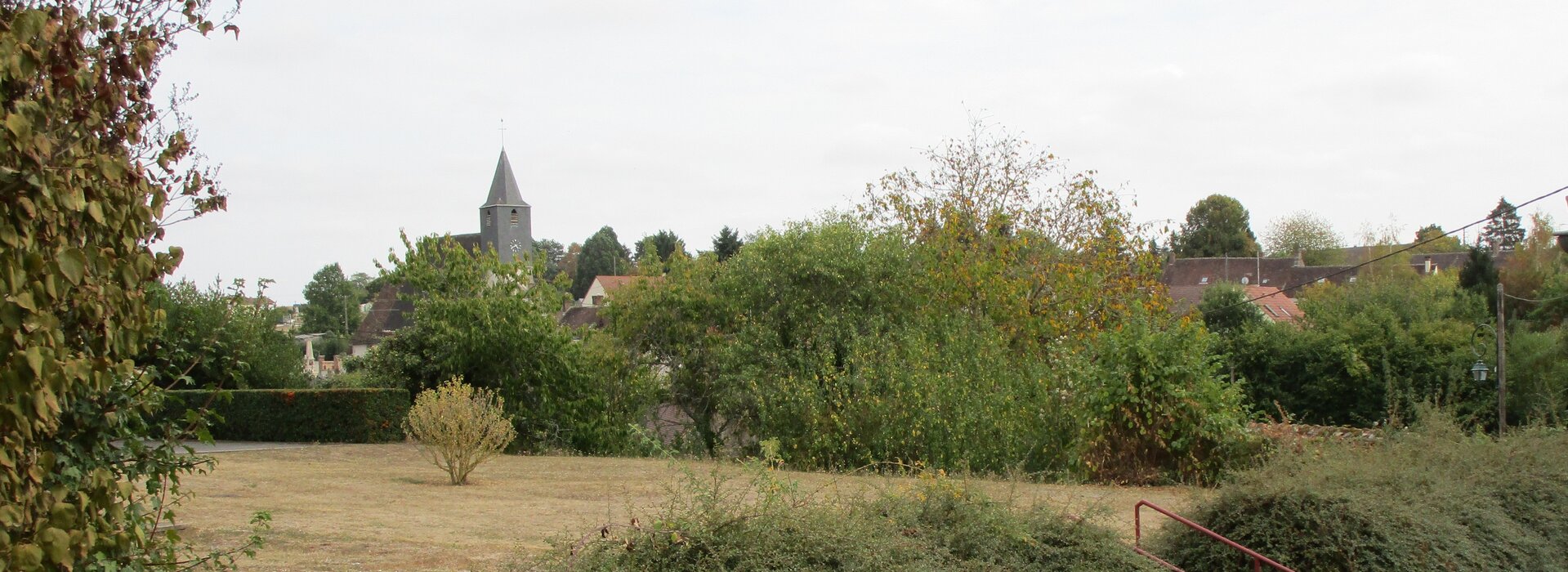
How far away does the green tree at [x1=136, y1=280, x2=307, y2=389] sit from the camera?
3924 mm

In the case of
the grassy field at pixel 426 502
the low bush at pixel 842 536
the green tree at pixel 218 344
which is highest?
the green tree at pixel 218 344

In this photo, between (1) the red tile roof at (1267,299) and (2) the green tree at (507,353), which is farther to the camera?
(1) the red tile roof at (1267,299)

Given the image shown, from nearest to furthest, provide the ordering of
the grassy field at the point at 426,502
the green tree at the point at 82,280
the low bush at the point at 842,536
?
the green tree at the point at 82,280
the low bush at the point at 842,536
the grassy field at the point at 426,502

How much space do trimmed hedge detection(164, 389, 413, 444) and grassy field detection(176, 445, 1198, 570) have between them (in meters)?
2.31

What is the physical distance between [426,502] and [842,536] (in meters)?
8.33

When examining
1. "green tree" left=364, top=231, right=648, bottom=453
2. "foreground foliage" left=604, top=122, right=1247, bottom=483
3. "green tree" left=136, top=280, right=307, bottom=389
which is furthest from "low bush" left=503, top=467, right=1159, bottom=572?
"green tree" left=364, top=231, right=648, bottom=453

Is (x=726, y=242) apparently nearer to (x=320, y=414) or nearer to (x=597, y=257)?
(x=320, y=414)

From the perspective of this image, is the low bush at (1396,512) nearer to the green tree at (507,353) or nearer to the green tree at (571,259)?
the green tree at (507,353)

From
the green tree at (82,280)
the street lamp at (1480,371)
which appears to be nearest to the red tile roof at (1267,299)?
the street lamp at (1480,371)

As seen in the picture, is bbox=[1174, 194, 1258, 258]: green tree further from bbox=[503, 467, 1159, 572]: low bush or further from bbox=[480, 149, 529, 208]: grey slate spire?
bbox=[503, 467, 1159, 572]: low bush

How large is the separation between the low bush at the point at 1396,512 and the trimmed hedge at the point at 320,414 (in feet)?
59.6

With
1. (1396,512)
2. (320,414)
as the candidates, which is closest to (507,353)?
(320,414)

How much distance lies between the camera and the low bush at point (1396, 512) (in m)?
7.69

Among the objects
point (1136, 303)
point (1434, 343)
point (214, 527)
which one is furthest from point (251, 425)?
point (1434, 343)
